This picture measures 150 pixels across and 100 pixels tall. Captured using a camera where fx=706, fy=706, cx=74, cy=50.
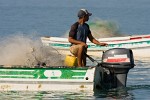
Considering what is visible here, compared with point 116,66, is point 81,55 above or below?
above

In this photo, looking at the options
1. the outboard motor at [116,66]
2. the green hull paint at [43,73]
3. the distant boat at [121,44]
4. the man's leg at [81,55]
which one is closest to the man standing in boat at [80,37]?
the man's leg at [81,55]

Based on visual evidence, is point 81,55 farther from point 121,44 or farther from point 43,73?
point 121,44

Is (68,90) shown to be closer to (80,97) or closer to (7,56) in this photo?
(80,97)

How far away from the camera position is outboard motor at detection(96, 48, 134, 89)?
18.1 m

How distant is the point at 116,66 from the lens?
59.4 feet

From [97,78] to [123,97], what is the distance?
2.79ft

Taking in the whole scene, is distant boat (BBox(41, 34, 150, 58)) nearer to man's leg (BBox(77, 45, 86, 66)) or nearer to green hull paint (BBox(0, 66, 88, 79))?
man's leg (BBox(77, 45, 86, 66))

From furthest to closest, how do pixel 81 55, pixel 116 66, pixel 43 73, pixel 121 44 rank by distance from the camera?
pixel 121 44, pixel 116 66, pixel 81 55, pixel 43 73

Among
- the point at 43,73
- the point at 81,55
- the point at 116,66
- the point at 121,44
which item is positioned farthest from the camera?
the point at 121,44

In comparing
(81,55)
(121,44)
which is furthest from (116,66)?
(121,44)

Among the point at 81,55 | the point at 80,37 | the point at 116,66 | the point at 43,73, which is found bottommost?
the point at 43,73

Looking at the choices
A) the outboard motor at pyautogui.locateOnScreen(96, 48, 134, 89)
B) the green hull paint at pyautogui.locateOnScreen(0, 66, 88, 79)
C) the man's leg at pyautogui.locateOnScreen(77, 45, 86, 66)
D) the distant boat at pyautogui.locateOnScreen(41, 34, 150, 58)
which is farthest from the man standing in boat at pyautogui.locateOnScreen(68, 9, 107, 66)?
the distant boat at pyautogui.locateOnScreen(41, 34, 150, 58)

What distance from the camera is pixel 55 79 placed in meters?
17.6

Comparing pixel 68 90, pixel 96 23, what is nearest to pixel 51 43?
pixel 96 23
